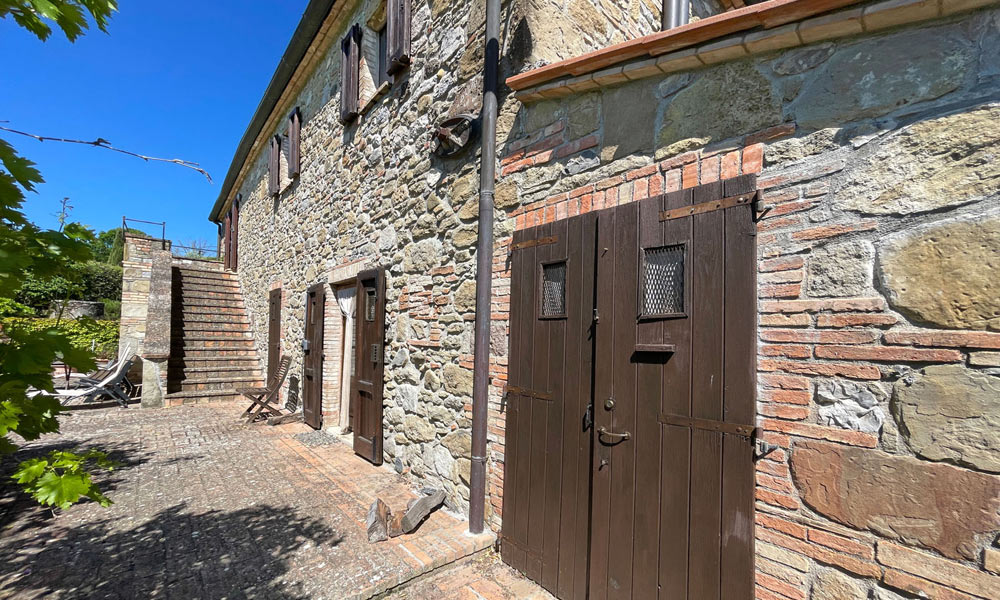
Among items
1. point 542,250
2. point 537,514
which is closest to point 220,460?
point 537,514

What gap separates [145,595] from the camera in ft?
8.57

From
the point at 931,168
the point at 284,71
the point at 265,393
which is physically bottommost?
the point at 265,393

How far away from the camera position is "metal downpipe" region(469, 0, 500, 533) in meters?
3.33

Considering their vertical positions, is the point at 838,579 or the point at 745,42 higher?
the point at 745,42

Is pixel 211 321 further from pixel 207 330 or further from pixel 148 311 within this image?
pixel 148 311

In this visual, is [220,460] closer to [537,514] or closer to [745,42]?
[537,514]

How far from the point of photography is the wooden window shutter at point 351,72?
5984 millimetres

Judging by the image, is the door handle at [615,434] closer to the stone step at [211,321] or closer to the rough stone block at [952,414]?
the rough stone block at [952,414]

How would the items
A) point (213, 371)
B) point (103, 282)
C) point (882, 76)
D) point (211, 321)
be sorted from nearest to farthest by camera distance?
point (882, 76)
point (213, 371)
point (211, 321)
point (103, 282)

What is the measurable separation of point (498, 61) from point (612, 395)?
259cm

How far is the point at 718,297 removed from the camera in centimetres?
207

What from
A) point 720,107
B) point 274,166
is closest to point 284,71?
point 274,166

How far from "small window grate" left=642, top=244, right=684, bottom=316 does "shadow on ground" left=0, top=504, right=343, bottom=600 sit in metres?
2.62

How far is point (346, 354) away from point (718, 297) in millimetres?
5692
